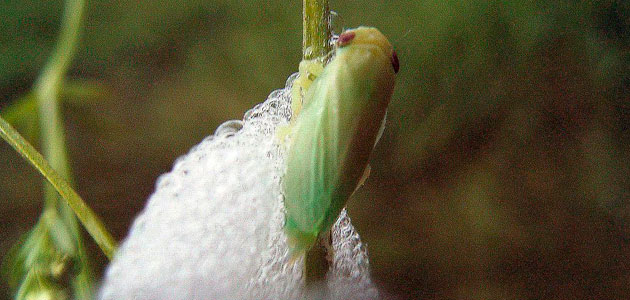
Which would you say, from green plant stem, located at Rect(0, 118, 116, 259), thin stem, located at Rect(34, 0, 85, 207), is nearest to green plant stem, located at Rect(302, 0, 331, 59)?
green plant stem, located at Rect(0, 118, 116, 259)

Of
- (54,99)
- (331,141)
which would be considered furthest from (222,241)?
(54,99)

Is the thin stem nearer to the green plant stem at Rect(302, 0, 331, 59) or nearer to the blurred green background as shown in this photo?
the blurred green background

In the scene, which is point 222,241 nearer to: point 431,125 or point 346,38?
point 346,38

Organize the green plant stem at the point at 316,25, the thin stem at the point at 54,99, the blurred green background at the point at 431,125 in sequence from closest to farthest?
the green plant stem at the point at 316,25
the thin stem at the point at 54,99
the blurred green background at the point at 431,125

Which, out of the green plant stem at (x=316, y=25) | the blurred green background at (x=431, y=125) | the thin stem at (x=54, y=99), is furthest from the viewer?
the blurred green background at (x=431, y=125)

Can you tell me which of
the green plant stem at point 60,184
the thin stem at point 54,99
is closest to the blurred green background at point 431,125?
the thin stem at point 54,99

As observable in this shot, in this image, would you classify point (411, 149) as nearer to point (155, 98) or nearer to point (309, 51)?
point (155, 98)

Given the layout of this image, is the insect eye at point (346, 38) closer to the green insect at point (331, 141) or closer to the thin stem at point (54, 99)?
the green insect at point (331, 141)
